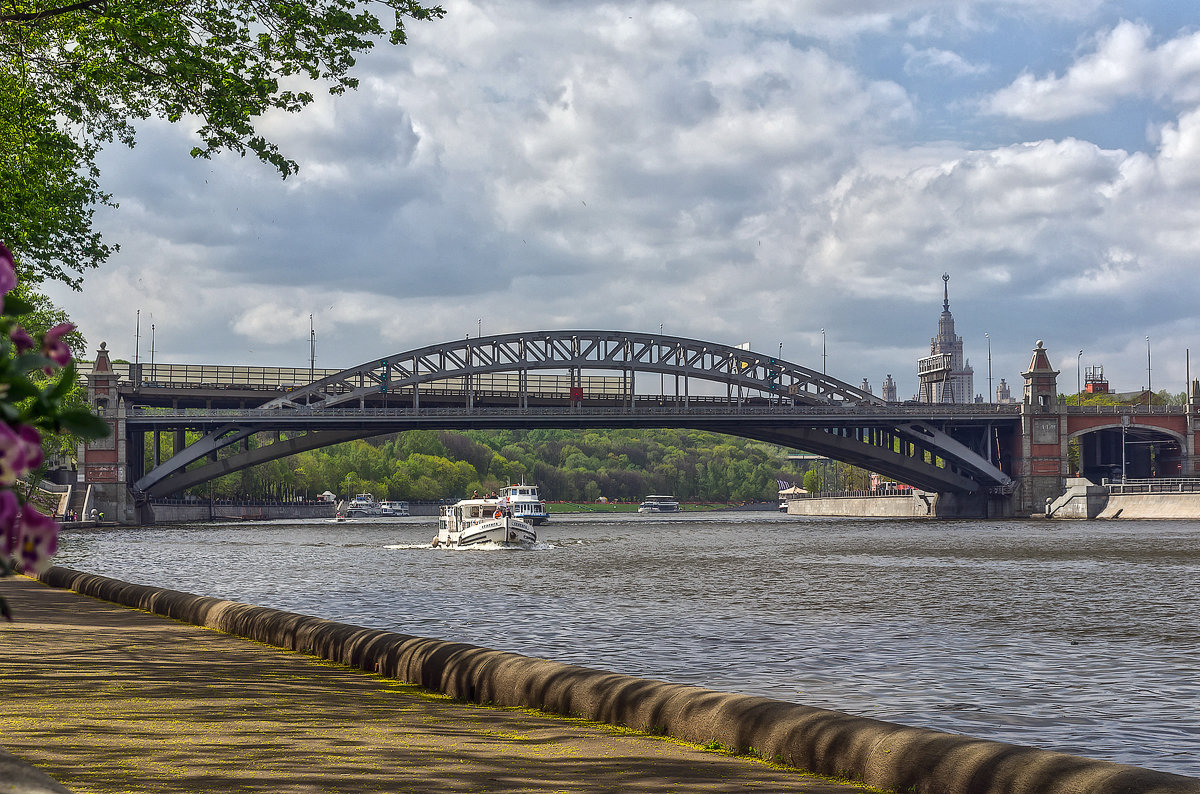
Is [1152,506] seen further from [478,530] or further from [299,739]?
[299,739]

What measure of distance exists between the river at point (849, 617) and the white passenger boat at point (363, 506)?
97.9 metres

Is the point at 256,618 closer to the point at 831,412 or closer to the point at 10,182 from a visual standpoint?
the point at 10,182

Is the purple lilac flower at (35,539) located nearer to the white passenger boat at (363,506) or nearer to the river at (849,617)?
the river at (849,617)

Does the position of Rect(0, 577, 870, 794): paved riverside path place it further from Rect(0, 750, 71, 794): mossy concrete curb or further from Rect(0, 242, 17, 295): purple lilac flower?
Rect(0, 242, 17, 295): purple lilac flower

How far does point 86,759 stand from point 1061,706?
339 inches

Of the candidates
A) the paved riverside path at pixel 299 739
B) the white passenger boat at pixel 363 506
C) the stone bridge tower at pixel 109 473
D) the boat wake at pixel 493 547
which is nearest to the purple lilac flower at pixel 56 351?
the paved riverside path at pixel 299 739

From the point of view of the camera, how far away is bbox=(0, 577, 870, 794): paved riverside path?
6688 millimetres

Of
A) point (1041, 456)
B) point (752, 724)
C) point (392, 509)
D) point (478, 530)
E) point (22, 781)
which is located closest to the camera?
point (22, 781)

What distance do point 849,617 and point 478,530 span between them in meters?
40.0

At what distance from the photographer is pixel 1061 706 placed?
11.9 m

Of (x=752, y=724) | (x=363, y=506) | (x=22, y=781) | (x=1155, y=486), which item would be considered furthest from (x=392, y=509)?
(x=22, y=781)

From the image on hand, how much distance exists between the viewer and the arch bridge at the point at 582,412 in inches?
3588

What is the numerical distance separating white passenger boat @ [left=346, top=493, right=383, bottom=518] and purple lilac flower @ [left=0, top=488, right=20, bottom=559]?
143864 mm

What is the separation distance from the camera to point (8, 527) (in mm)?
2551
